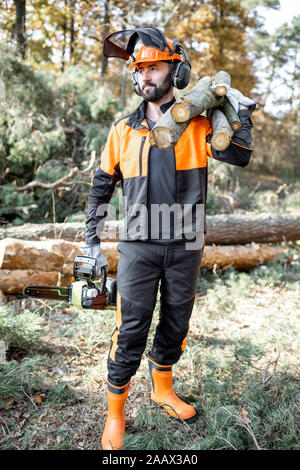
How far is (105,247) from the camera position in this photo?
4.60 metres

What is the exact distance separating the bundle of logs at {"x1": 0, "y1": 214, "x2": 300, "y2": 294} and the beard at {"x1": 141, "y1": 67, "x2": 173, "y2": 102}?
2674 millimetres

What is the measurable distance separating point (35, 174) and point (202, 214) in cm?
569

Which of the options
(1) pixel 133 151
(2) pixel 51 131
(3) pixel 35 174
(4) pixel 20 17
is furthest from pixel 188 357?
(4) pixel 20 17

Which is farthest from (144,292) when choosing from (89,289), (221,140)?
(221,140)

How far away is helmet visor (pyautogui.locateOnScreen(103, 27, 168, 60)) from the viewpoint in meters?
2.03

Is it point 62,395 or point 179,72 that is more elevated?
point 179,72

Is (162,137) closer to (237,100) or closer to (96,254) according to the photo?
(237,100)

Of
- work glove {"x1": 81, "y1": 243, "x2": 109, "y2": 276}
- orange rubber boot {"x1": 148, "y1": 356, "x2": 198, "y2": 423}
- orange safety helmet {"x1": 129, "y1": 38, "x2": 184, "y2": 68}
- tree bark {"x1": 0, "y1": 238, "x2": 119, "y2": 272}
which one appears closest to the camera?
orange safety helmet {"x1": 129, "y1": 38, "x2": 184, "y2": 68}

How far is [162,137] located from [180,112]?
0.17m

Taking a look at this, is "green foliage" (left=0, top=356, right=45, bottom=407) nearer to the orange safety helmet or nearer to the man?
the man

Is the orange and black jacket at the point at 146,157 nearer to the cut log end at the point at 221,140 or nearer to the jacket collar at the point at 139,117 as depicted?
the jacket collar at the point at 139,117

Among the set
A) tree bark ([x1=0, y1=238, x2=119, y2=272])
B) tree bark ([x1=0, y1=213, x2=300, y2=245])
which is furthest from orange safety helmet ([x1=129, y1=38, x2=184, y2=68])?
tree bark ([x1=0, y1=213, x2=300, y2=245])

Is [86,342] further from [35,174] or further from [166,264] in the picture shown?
[35,174]

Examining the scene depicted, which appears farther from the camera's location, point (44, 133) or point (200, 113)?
point (44, 133)
